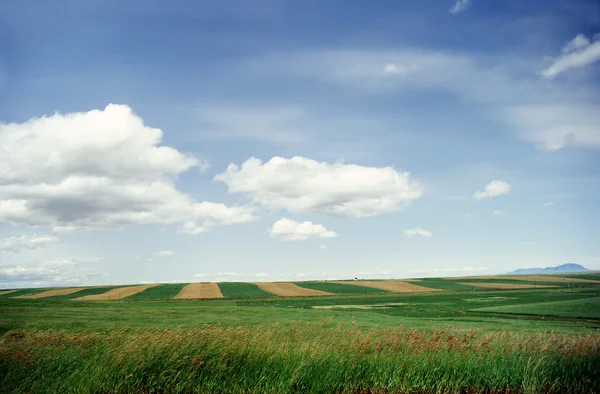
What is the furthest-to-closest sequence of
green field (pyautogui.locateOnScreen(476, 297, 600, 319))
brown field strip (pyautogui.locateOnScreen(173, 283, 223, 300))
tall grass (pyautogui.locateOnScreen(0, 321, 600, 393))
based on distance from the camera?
brown field strip (pyautogui.locateOnScreen(173, 283, 223, 300)) → green field (pyautogui.locateOnScreen(476, 297, 600, 319)) → tall grass (pyautogui.locateOnScreen(0, 321, 600, 393))

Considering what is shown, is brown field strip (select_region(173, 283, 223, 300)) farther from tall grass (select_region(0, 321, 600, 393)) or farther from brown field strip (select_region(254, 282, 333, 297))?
tall grass (select_region(0, 321, 600, 393))

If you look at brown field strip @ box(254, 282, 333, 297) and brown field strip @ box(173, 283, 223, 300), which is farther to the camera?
brown field strip @ box(254, 282, 333, 297)

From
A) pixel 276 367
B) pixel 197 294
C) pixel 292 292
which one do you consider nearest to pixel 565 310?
pixel 276 367

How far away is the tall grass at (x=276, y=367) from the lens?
15.2 m

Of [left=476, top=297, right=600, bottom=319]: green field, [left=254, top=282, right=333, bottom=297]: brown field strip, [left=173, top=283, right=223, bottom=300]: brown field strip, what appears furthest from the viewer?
[left=254, top=282, right=333, bottom=297]: brown field strip

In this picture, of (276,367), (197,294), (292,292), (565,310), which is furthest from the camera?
(292,292)

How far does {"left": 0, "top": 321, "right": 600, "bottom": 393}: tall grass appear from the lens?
15.2m

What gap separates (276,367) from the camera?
1586 centimetres

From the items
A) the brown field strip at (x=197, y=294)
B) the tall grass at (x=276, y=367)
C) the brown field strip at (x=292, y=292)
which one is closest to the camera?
the tall grass at (x=276, y=367)

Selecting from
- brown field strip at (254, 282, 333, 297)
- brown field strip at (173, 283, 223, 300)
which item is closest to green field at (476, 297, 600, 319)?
brown field strip at (254, 282, 333, 297)

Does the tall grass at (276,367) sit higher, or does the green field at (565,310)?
the tall grass at (276,367)

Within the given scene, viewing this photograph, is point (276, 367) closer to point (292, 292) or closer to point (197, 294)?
point (197, 294)

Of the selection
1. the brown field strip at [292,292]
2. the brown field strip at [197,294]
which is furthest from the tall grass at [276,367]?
the brown field strip at [292,292]

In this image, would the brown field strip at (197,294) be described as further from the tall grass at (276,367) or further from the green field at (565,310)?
the tall grass at (276,367)
